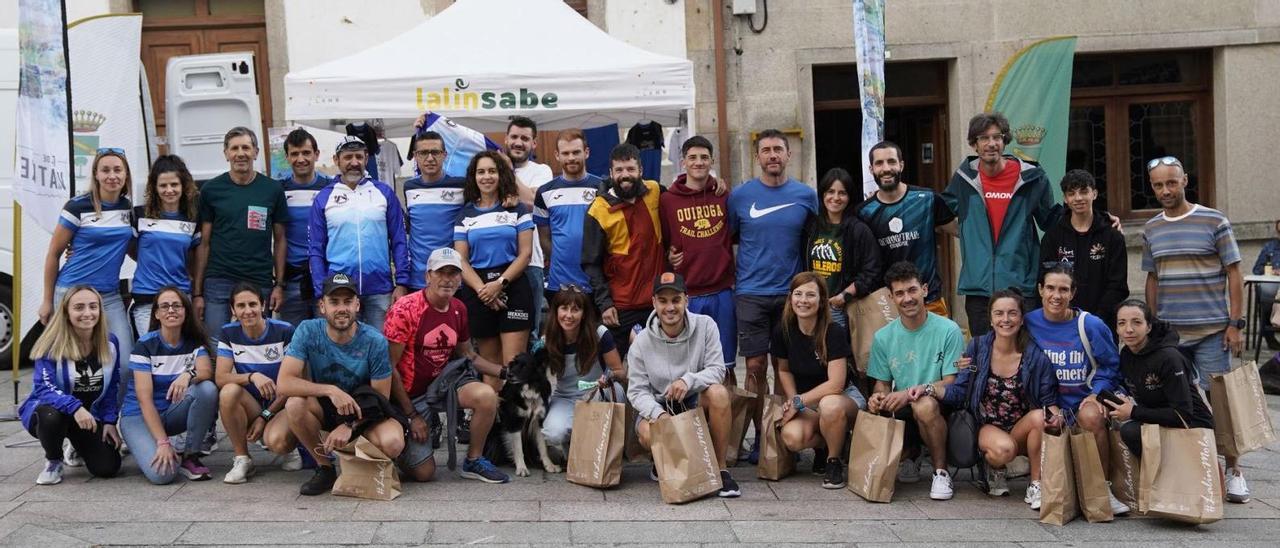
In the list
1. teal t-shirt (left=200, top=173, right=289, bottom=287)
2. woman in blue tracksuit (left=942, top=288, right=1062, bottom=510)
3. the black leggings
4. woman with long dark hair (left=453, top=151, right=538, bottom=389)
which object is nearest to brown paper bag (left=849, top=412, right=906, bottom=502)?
woman in blue tracksuit (left=942, top=288, right=1062, bottom=510)

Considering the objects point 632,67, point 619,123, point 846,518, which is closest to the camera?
point 846,518

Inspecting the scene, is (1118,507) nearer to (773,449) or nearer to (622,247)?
(773,449)

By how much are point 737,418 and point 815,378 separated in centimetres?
46

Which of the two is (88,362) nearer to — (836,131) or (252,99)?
(252,99)

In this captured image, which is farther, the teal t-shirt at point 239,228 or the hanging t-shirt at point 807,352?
the teal t-shirt at point 239,228

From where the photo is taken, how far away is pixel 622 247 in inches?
283

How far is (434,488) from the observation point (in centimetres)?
653

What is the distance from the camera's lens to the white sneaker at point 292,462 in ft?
22.6

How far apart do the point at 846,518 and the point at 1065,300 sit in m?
1.45

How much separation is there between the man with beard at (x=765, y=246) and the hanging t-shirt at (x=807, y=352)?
0.23 meters

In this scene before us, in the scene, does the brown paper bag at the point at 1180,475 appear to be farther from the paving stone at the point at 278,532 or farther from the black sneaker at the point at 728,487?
the paving stone at the point at 278,532

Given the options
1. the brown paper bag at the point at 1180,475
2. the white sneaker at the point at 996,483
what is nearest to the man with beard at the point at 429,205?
the white sneaker at the point at 996,483

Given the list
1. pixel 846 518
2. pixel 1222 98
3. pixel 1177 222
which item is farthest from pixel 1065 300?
pixel 1222 98

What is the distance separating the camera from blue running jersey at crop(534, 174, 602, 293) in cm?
749
